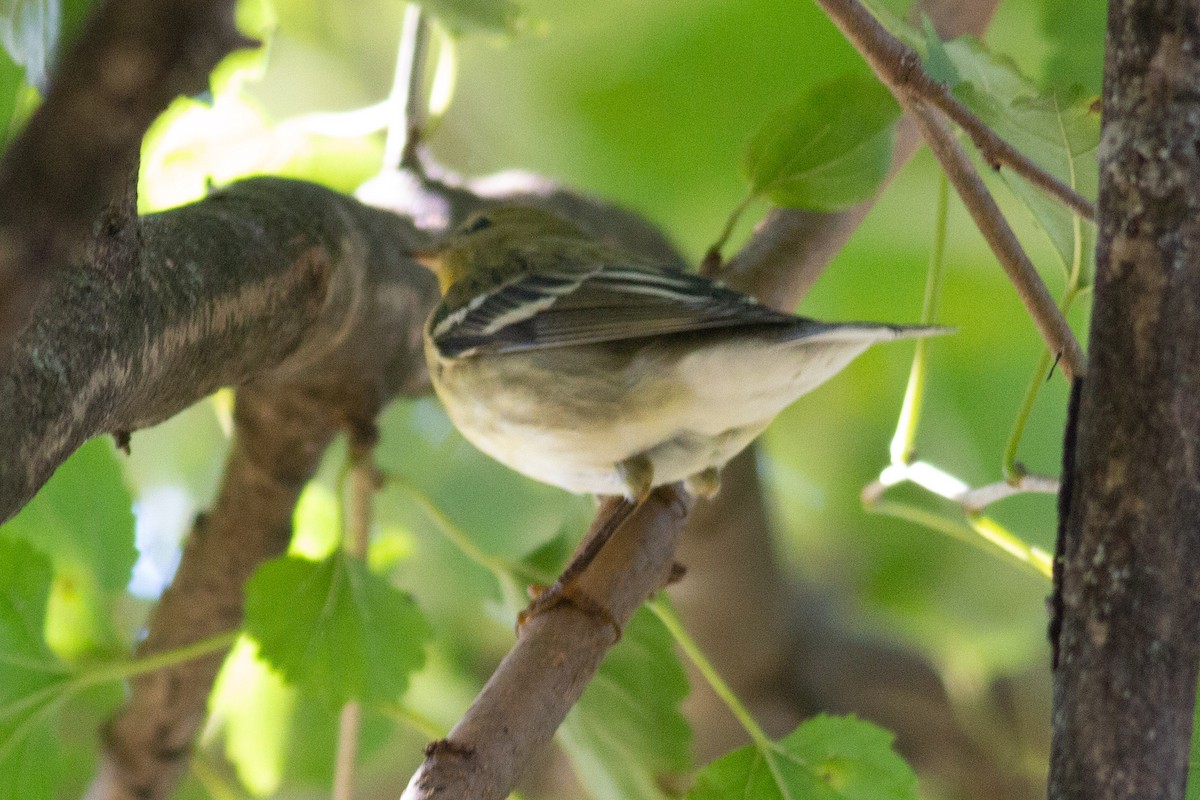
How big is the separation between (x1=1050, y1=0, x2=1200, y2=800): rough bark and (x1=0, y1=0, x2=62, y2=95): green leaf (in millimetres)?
604

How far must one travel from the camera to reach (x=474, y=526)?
1.68 meters

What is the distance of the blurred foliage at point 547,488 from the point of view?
47.1 inches

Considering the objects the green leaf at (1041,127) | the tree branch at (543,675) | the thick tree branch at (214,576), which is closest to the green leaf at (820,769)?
the tree branch at (543,675)

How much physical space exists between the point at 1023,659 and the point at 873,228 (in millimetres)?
726

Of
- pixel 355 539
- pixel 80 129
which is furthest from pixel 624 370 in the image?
pixel 80 129

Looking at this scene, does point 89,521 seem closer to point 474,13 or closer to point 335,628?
point 335,628

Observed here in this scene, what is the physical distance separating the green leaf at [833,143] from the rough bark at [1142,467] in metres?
0.52

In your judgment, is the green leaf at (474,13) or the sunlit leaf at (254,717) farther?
the sunlit leaf at (254,717)

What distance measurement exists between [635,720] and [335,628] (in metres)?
0.27

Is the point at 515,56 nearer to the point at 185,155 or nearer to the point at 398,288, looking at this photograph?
the point at 185,155

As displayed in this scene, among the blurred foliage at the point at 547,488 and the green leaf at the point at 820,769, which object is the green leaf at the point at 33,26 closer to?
the blurred foliage at the point at 547,488

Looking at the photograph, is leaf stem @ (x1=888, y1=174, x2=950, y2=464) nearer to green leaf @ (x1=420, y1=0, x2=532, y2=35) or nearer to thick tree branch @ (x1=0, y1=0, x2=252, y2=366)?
green leaf @ (x1=420, y1=0, x2=532, y2=35)

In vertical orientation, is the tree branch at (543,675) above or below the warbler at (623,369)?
below

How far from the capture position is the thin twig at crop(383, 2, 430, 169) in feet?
4.30
